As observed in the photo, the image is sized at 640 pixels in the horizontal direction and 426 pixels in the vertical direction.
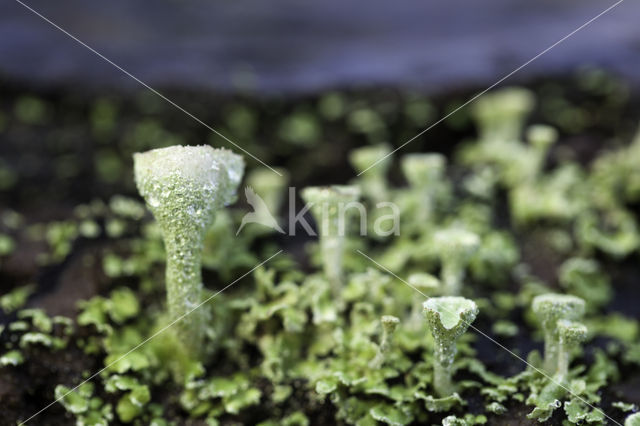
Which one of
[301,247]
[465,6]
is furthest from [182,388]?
[465,6]

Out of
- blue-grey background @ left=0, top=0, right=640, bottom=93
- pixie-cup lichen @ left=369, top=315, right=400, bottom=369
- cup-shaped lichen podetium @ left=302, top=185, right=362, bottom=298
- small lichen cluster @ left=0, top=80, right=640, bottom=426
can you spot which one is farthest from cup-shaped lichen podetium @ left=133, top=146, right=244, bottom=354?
blue-grey background @ left=0, top=0, right=640, bottom=93

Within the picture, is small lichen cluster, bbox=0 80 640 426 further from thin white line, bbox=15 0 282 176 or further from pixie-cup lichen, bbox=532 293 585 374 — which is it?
thin white line, bbox=15 0 282 176

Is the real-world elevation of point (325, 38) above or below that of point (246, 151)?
above

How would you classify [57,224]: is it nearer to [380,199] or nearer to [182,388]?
[182,388]

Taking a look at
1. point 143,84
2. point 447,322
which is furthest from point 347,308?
point 143,84

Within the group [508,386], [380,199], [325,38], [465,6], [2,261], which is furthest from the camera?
[465,6]

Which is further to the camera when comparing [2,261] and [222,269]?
[2,261]

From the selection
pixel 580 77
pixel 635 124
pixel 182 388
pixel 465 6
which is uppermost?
pixel 465 6

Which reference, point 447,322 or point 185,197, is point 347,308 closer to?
point 447,322
